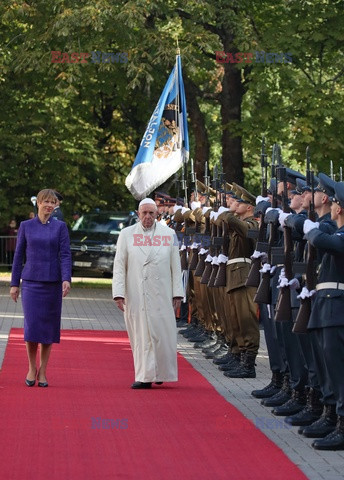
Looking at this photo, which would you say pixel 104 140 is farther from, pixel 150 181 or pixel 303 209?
pixel 303 209

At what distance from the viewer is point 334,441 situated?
986cm

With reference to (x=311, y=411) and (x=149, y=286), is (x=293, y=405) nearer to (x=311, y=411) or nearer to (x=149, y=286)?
(x=311, y=411)

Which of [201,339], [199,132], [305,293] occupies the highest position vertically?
[199,132]

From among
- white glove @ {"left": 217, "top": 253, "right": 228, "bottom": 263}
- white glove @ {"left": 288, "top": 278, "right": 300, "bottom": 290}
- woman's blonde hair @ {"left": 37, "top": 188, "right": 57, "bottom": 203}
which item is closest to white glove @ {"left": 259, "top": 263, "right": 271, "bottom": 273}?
white glove @ {"left": 288, "top": 278, "right": 300, "bottom": 290}

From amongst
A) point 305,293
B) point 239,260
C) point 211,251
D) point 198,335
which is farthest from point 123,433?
point 198,335

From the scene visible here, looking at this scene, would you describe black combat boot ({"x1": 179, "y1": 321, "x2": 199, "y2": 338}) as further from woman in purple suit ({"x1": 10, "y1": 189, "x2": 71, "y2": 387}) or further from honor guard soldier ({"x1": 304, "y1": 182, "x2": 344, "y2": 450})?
honor guard soldier ({"x1": 304, "y1": 182, "x2": 344, "y2": 450})

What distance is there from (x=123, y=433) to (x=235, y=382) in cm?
409

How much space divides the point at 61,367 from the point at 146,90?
69.1ft

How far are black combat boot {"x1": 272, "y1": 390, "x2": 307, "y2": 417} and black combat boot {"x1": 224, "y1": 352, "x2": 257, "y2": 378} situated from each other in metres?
2.71

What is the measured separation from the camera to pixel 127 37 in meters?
29.4

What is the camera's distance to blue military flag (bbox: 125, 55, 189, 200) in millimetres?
A: 20547

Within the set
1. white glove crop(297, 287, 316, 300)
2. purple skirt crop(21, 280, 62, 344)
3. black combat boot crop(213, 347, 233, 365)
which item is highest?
white glove crop(297, 287, 316, 300)

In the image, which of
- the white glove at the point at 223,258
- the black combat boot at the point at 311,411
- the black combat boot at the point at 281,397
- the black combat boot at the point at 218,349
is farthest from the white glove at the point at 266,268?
the black combat boot at the point at 218,349

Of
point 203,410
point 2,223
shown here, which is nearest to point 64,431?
point 203,410
